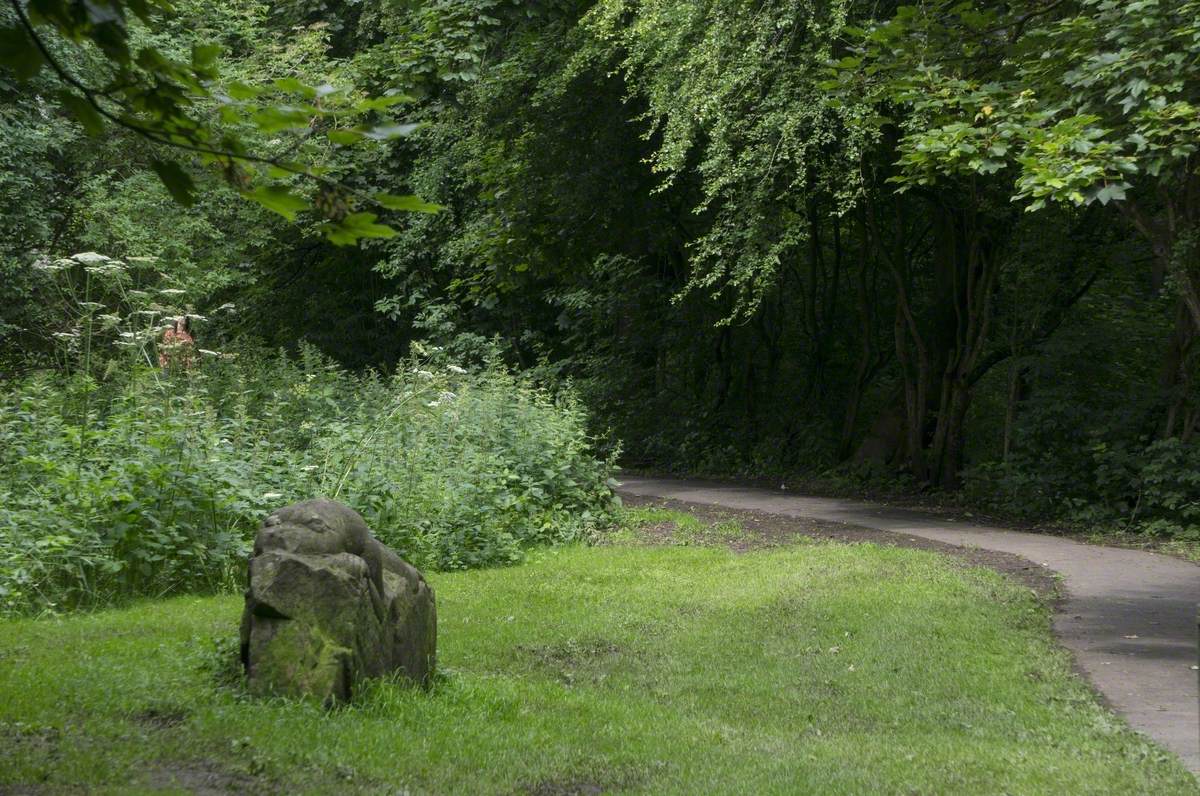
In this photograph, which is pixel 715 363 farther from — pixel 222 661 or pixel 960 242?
pixel 222 661

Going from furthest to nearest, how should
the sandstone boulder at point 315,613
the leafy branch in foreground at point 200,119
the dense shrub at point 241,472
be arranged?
the dense shrub at point 241,472 → the sandstone boulder at point 315,613 → the leafy branch in foreground at point 200,119

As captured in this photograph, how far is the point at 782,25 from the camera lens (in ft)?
45.8

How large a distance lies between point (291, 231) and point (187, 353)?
49.8 feet

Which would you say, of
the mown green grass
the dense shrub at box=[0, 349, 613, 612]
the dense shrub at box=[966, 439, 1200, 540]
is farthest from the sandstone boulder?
the dense shrub at box=[966, 439, 1200, 540]

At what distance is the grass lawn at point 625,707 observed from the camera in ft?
16.8

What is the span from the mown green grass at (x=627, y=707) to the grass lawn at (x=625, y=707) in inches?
0.7

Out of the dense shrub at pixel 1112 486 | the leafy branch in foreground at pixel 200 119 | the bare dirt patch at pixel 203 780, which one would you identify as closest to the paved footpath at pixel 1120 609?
the dense shrub at pixel 1112 486

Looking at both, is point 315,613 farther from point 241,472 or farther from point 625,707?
point 241,472

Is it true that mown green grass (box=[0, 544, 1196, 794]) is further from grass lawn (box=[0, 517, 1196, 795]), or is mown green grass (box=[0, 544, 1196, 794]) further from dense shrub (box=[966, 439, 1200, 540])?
dense shrub (box=[966, 439, 1200, 540])

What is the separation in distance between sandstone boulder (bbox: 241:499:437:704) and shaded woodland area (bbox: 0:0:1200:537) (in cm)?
243

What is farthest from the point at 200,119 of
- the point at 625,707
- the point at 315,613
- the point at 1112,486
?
the point at 1112,486

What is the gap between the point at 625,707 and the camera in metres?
6.47

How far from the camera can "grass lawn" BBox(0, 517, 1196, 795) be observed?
512 centimetres

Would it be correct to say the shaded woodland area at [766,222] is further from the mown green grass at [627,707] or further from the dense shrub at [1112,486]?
the mown green grass at [627,707]
